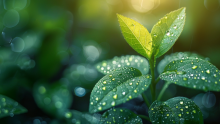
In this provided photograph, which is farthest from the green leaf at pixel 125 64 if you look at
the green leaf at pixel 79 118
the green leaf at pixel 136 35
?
the green leaf at pixel 79 118

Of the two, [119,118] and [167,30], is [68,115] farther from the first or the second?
[167,30]

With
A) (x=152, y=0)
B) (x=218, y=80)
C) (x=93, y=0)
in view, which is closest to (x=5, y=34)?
(x=93, y=0)

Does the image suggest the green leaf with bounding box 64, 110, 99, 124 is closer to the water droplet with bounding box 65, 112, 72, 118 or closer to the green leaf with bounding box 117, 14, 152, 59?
the water droplet with bounding box 65, 112, 72, 118

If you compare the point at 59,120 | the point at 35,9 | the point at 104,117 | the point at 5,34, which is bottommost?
the point at 59,120

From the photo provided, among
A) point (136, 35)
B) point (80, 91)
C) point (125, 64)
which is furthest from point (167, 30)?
point (80, 91)

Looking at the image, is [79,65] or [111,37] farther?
[111,37]

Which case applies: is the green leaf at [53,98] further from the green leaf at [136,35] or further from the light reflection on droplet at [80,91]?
the green leaf at [136,35]

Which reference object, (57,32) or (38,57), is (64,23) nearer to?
(57,32)
